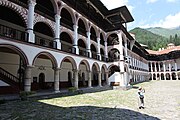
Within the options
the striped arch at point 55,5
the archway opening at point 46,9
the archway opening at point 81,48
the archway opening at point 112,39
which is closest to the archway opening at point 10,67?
the archway opening at point 46,9

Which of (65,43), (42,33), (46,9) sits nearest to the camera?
(46,9)

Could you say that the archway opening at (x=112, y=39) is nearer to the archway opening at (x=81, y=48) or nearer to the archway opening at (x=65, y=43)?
the archway opening at (x=81, y=48)

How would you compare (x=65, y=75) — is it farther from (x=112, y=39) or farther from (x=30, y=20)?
(x=112, y=39)

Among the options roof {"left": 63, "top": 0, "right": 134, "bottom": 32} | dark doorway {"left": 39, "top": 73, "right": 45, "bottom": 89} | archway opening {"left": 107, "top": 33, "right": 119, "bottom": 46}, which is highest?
roof {"left": 63, "top": 0, "right": 134, "bottom": 32}

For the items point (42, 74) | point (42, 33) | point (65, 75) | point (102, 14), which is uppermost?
point (102, 14)

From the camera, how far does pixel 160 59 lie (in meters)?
59.7

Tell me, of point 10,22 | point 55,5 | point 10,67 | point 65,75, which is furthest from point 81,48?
point 10,67

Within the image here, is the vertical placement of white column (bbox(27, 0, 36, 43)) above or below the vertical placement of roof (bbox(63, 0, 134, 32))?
below

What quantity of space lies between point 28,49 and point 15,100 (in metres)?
3.89

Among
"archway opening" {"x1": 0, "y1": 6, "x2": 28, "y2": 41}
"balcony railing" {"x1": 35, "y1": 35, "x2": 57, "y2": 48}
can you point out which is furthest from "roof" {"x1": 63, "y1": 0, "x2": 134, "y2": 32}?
"archway opening" {"x1": 0, "y1": 6, "x2": 28, "y2": 41}

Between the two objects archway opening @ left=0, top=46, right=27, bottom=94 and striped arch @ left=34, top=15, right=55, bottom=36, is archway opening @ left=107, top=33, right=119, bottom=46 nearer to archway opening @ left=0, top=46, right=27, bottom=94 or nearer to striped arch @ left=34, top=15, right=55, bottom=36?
striped arch @ left=34, top=15, right=55, bottom=36

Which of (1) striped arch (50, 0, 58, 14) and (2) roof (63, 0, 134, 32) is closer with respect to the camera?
(1) striped arch (50, 0, 58, 14)

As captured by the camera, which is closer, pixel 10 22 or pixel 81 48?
pixel 10 22

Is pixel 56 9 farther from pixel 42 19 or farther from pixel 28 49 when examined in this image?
pixel 28 49
